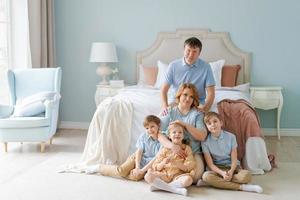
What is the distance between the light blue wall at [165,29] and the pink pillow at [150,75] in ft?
1.30

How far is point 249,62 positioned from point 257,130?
A: 2.10m

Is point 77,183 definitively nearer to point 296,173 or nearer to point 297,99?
point 296,173

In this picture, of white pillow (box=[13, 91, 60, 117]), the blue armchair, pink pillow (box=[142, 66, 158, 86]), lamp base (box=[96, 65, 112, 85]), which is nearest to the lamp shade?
lamp base (box=[96, 65, 112, 85])

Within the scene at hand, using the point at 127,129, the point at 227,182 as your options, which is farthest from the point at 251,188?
the point at 127,129

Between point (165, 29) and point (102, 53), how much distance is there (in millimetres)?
1023

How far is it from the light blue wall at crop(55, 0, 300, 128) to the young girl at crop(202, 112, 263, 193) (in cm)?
249

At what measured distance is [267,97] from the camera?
5.41m

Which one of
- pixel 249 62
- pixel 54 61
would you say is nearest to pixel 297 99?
pixel 249 62

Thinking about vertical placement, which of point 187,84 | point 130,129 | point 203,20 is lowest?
point 130,129

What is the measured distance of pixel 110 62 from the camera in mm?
6012

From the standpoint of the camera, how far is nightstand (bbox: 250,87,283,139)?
17.7 feet

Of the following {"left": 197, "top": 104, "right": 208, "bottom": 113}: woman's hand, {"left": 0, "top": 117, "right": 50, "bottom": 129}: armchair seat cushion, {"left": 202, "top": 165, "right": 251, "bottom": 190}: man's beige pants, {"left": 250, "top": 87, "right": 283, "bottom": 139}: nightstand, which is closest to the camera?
{"left": 202, "top": 165, "right": 251, "bottom": 190}: man's beige pants

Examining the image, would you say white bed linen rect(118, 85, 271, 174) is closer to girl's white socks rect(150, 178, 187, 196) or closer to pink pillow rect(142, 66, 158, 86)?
girl's white socks rect(150, 178, 187, 196)

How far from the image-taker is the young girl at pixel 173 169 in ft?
10.6
